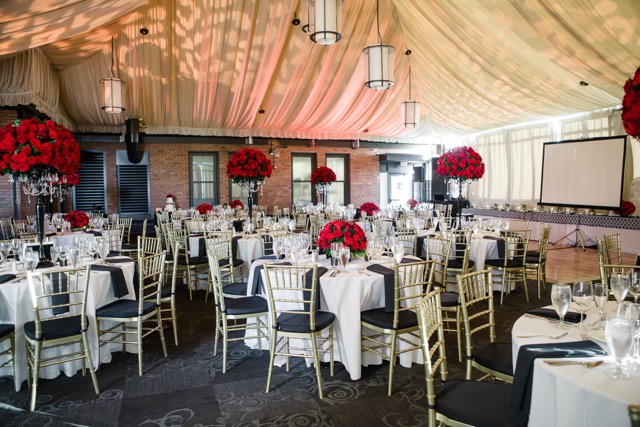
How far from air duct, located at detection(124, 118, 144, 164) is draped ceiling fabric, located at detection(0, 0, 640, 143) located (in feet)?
1.14

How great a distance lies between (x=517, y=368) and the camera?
204 cm

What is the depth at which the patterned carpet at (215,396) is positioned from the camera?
319cm

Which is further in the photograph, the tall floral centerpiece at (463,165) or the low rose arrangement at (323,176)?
the low rose arrangement at (323,176)

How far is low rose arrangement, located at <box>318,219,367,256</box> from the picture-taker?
14.0 ft

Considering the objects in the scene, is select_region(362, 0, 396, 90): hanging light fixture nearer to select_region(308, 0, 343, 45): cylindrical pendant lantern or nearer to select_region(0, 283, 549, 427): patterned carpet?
select_region(308, 0, 343, 45): cylindrical pendant lantern

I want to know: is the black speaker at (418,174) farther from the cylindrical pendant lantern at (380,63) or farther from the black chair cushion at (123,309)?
the black chair cushion at (123,309)

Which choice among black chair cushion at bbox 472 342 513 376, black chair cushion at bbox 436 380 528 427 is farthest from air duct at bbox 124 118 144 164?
black chair cushion at bbox 436 380 528 427

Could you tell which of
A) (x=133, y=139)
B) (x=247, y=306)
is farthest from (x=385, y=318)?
(x=133, y=139)

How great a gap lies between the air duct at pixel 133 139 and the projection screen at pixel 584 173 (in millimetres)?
11717

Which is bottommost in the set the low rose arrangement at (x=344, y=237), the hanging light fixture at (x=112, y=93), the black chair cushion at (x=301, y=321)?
the black chair cushion at (x=301, y=321)

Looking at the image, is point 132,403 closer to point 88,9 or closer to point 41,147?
point 41,147

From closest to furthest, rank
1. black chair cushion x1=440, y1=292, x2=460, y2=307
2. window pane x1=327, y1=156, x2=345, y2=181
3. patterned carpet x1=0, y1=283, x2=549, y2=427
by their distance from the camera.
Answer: patterned carpet x1=0, y1=283, x2=549, y2=427 < black chair cushion x1=440, y1=292, x2=460, y2=307 < window pane x1=327, y1=156, x2=345, y2=181

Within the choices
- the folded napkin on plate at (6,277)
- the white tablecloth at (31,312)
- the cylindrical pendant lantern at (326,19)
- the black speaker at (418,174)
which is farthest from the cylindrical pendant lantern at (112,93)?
the black speaker at (418,174)

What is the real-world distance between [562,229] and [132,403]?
11490 mm
